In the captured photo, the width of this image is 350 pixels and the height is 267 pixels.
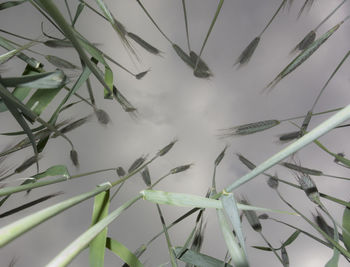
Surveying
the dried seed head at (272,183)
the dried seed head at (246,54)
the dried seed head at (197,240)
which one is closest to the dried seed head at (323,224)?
the dried seed head at (272,183)

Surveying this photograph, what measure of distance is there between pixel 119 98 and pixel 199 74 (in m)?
0.19

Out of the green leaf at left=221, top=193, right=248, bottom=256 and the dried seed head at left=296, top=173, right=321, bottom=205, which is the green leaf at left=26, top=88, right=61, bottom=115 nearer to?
the green leaf at left=221, top=193, right=248, bottom=256

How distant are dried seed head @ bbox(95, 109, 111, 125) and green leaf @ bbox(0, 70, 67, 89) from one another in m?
0.32

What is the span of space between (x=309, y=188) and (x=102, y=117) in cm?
38

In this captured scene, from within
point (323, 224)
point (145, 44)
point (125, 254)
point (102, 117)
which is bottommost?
point (125, 254)

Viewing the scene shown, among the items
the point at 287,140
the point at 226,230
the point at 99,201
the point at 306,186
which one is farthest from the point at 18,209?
the point at 287,140

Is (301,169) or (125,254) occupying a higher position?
(301,169)

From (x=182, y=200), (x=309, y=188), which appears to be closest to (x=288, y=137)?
(x=309, y=188)

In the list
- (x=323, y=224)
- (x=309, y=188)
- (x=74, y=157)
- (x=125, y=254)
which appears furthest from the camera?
(x=74, y=157)

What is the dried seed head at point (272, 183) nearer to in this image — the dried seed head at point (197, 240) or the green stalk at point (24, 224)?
the dried seed head at point (197, 240)

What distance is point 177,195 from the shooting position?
0.20 meters

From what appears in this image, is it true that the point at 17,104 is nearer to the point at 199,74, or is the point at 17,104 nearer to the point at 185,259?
the point at 185,259

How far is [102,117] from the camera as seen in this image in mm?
540

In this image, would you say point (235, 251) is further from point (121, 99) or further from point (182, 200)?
point (121, 99)
